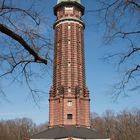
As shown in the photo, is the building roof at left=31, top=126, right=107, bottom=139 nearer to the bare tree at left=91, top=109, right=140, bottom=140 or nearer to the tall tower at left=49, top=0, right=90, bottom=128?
the tall tower at left=49, top=0, right=90, bottom=128

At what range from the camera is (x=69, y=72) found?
4466cm

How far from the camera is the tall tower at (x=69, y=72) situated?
43125 millimetres

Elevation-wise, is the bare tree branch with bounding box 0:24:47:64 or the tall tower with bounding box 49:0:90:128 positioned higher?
the tall tower with bounding box 49:0:90:128

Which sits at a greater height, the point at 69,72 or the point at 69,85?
the point at 69,72

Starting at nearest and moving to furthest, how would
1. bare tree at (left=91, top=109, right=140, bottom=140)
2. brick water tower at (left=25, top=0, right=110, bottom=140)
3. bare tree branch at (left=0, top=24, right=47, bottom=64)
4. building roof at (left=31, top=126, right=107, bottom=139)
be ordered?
bare tree branch at (left=0, top=24, right=47, bottom=64), building roof at (left=31, top=126, right=107, bottom=139), brick water tower at (left=25, top=0, right=110, bottom=140), bare tree at (left=91, top=109, right=140, bottom=140)

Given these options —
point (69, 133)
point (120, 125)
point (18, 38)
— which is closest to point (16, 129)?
point (120, 125)

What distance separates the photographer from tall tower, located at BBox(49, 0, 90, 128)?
43125 mm

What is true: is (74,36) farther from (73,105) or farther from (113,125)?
(113,125)

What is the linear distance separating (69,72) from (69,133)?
8993 millimetres

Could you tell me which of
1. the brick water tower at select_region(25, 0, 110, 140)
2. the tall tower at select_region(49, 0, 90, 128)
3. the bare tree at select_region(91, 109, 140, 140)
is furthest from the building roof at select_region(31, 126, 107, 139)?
the bare tree at select_region(91, 109, 140, 140)

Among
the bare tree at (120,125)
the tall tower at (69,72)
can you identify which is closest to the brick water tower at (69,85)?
the tall tower at (69,72)

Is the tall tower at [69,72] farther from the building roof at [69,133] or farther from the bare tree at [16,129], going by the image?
the bare tree at [16,129]

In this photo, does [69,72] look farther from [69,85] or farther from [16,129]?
[16,129]

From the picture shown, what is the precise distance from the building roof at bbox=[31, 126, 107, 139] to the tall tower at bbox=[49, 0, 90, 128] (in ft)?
2.77
